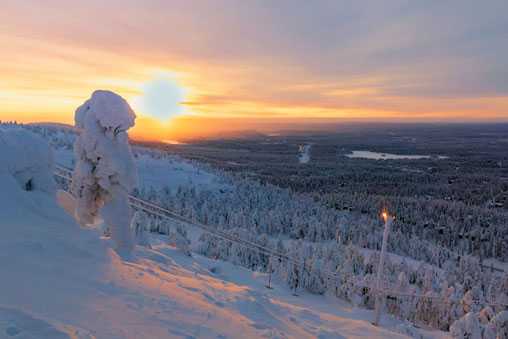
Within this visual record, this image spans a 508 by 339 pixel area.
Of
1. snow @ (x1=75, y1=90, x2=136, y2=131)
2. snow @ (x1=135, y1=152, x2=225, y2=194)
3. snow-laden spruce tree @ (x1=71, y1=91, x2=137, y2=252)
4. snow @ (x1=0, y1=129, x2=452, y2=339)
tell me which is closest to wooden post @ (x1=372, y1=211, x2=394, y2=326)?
snow @ (x1=0, y1=129, x2=452, y2=339)

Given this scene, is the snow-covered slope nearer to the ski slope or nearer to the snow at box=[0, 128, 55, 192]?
the ski slope

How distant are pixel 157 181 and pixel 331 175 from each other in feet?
304

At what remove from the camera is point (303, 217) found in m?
59.8

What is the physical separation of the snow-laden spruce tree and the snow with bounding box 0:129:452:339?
30.0 inches

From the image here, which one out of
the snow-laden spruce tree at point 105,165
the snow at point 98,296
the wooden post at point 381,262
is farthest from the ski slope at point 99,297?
the wooden post at point 381,262

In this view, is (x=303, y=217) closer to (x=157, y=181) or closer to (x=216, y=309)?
A: (x=157, y=181)

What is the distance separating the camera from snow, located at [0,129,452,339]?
494 centimetres

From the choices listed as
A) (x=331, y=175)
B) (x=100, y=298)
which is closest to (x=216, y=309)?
(x=100, y=298)

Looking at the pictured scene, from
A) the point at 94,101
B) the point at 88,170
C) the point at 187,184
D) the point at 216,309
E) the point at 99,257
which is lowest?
the point at 187,184

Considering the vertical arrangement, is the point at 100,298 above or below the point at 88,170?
below

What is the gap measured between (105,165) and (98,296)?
4.71 metres

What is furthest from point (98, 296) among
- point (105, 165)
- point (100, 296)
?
point (105, 165)

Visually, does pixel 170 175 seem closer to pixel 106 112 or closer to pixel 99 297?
pixel 106 112

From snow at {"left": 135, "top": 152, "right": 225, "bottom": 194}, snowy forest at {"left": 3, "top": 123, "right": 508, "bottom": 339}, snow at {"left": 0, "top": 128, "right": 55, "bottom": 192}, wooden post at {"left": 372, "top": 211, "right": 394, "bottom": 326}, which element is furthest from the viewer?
snow at {"left": 135, "top": 152, "right": 225, "bottom": 194}
